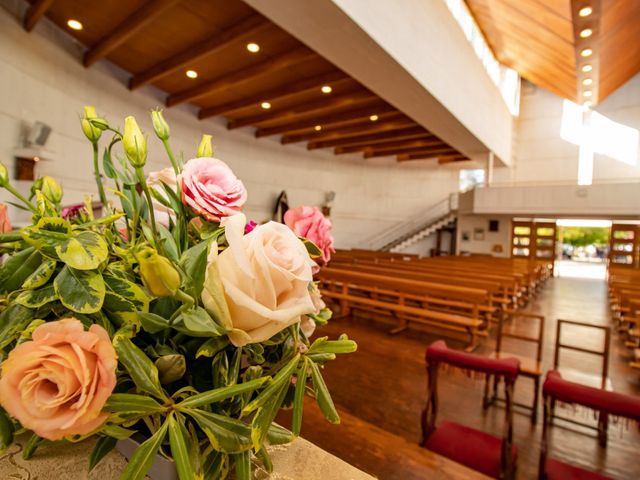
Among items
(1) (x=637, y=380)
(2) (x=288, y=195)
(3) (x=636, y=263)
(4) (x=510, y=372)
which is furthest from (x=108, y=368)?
(3) (x=636, y=263)

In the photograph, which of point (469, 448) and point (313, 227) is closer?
point (313, 227)

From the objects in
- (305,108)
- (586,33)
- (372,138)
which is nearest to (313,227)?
(305,108)

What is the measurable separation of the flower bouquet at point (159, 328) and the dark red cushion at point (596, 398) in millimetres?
1484

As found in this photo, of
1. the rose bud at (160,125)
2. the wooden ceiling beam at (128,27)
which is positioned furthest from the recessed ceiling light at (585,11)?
the rose bud at (160,125)

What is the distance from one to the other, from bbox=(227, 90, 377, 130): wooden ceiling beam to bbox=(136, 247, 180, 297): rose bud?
7.61 m

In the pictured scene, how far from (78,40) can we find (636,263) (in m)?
16.5

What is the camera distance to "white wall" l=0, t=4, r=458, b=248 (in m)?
4.94

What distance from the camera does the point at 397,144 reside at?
455 inches

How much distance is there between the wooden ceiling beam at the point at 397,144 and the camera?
10.7m

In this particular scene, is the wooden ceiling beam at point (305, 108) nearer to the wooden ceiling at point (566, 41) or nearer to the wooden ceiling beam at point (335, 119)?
the wooden ceiling beam at point (335, 119)

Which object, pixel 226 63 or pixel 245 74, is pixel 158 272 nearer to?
pixel 245 74

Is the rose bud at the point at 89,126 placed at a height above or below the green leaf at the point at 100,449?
above

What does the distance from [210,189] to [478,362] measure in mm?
1736

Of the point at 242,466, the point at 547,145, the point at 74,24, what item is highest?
the point at 547,145
